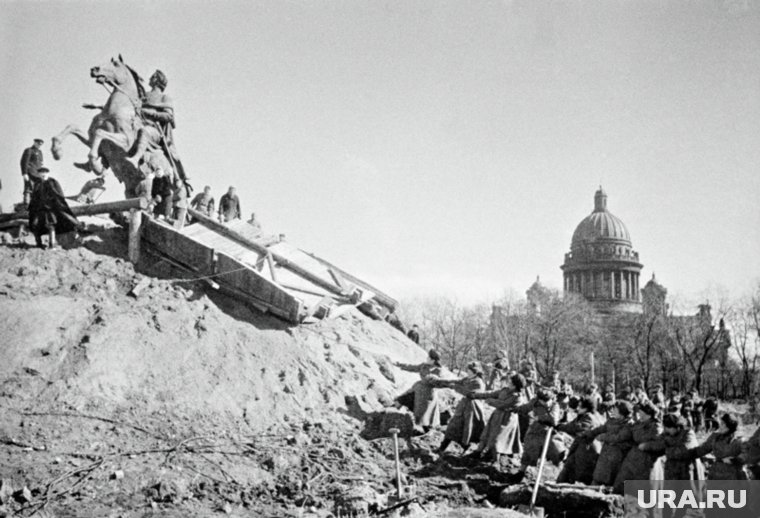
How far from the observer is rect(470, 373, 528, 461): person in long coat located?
9.41 meters

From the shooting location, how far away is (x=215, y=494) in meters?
7.50

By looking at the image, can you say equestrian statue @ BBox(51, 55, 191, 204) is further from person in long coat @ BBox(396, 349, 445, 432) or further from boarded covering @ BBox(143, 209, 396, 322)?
person in long coat @ BBox(396, 349, 445, 432)

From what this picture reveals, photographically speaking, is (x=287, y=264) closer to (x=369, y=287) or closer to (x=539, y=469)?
(x=369, y=287)

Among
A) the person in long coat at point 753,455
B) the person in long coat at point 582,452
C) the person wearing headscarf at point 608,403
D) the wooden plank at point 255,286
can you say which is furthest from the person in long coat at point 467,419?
the person in long coat at point 753,455

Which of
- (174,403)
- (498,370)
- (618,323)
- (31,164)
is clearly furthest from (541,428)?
(618,323)

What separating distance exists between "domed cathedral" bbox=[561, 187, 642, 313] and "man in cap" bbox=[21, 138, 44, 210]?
56.8 meters

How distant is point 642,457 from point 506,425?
220 centimetres

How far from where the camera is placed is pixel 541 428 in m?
8.97

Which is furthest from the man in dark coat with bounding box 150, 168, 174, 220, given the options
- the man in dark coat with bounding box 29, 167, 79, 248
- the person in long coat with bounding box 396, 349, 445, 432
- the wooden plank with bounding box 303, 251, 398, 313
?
the person in long coat with bounding box 396, 349, 445, 432

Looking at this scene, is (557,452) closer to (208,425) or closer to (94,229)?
(208,425)

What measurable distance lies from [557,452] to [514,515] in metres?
3.12

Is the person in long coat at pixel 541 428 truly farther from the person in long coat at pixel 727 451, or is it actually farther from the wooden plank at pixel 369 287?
the wooden plank at pixel 369 287

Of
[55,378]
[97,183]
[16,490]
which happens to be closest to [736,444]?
[16,490]

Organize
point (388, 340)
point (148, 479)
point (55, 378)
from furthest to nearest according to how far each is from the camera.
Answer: point (388, 340)
point (55, 378)
point (148, 479)
